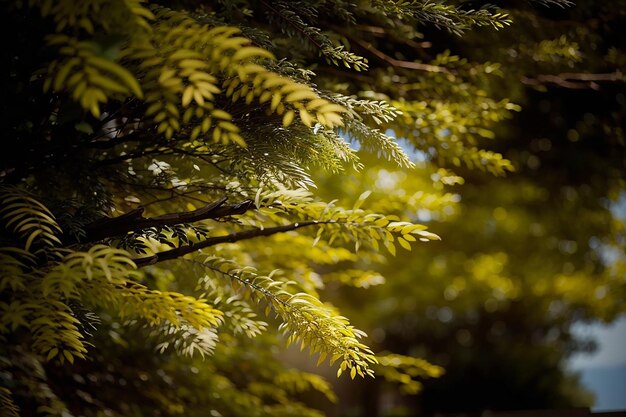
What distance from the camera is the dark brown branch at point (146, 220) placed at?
1.43 metres

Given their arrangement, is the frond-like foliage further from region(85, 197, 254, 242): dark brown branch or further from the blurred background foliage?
the blurred background foliage

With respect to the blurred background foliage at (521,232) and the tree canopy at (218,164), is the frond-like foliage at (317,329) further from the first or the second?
the blurred background foliage at (521,232)

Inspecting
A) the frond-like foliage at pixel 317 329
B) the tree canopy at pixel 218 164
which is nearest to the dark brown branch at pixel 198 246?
the tree canopy at pixel 218 164

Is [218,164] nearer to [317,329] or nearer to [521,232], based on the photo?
[317,329]

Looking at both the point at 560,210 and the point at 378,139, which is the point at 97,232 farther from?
the point at 560,210

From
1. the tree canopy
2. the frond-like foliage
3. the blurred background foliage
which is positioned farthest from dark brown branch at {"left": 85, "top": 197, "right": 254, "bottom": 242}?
the blurred background foliage

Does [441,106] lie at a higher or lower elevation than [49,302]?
higher

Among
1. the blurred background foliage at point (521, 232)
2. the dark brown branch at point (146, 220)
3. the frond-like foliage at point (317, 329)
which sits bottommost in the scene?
the frond-like foliage at point (317, 329)

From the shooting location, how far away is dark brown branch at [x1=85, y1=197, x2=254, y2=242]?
1431 mm

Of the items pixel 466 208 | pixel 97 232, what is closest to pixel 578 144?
pixel 466 208

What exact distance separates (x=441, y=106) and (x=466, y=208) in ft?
14.9

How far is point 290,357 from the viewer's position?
10.4 m

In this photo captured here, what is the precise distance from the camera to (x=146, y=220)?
1.43m

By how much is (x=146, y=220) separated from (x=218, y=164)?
0.70 meters
